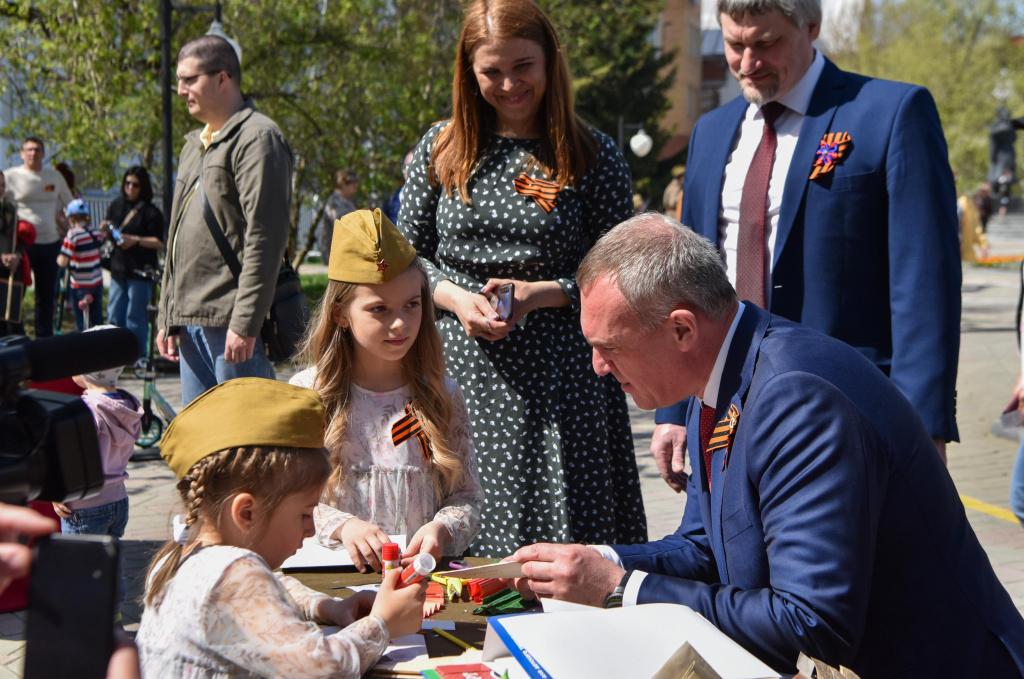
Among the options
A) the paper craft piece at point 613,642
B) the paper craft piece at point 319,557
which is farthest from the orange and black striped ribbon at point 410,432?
the paper craft piece at point 613,642

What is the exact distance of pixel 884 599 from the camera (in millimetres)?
2207

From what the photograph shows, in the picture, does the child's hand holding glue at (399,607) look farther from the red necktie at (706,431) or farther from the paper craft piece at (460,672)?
the red necktie at (706,431)

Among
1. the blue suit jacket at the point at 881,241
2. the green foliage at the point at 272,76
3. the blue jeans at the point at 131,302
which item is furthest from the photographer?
the green foliage at the point at 272,76

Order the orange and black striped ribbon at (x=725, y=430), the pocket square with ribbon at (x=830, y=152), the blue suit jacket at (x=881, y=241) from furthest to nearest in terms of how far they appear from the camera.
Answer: the pocket square with ribbon at (x=830, y=152) < the blue suit jacket at (x=881, y=241) < the orange and black striped ribbon at (x=725, y=430)

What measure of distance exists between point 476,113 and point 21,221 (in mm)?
9309

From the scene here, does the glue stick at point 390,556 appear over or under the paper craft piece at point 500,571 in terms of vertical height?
under

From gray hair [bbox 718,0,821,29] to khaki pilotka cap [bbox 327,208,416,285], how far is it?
1.10m

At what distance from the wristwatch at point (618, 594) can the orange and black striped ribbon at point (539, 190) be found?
5.67 ft

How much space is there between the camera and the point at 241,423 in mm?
2186

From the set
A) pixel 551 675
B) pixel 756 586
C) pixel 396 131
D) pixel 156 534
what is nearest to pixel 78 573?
pixel 551 675

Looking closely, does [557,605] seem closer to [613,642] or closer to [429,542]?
[613,642]

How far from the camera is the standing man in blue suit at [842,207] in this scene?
3.15m

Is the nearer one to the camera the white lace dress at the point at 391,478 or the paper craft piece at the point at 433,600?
the paper craft piece at the point at 433,600

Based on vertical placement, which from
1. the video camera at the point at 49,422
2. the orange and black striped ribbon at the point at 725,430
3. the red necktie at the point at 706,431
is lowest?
the red necktie at the point at 706,431
